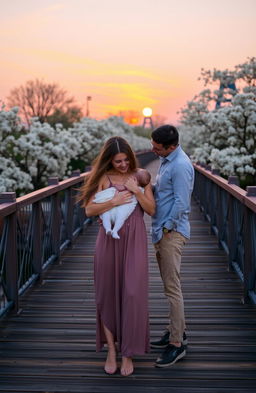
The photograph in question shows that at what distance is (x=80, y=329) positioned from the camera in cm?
504

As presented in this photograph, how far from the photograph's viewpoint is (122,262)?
403 centimetres

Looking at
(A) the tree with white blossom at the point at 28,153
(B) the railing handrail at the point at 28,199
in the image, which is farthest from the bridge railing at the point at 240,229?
(A) the tree with white blossom at the point at 28,153

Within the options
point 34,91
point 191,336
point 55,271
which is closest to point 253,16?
point 55,271

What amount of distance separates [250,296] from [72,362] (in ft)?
7.14

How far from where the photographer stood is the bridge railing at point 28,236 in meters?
5.21

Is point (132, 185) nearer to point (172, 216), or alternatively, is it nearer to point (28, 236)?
A: point (172, 216)

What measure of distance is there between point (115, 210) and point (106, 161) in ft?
1.17

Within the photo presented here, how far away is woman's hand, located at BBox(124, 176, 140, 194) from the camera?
13.1ft

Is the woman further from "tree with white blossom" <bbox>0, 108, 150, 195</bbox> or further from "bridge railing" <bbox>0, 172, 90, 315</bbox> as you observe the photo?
"tree with white blossom" <bbox>0, 108, 150, 195</bbox>

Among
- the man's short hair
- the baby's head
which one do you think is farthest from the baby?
the man's short hair

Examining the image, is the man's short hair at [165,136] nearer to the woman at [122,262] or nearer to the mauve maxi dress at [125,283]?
the woman at [122,262]

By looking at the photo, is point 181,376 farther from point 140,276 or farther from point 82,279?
point 82,279

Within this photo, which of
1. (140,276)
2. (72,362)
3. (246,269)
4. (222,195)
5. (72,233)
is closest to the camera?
(140,276)

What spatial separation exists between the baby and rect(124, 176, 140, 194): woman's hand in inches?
1.7
